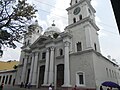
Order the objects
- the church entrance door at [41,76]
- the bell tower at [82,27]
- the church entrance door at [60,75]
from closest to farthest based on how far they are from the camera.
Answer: the bell tower at [82,27] < the church entrance door at [60,75] < the church entrance door at [41,76]

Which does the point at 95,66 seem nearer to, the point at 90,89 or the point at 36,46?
the point at 90,89

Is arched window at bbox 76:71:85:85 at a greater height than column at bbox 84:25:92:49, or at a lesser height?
lesser

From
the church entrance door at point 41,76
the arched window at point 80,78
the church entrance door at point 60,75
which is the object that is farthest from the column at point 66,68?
the church entrance door at point 41,76

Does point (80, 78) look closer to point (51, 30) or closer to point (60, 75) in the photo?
point (60, 75)

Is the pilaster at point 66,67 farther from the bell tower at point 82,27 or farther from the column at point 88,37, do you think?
the column at point 88,37

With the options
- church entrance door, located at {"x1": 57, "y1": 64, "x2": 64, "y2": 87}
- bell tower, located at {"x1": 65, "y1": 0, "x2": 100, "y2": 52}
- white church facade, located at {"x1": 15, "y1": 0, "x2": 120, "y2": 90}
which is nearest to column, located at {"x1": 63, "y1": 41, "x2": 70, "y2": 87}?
white church facade, located at {"x1": 15, "y1": 0, "x2": 120, "y2": 90}

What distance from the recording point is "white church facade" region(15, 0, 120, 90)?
1948cm

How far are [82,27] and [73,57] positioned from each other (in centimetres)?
637

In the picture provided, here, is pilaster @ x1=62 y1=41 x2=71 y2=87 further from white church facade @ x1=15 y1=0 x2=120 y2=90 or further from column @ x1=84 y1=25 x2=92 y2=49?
column @ x1=84 y1=25 x2=92 y2=49

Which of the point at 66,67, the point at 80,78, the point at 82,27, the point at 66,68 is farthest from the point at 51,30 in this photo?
the point at 80,78

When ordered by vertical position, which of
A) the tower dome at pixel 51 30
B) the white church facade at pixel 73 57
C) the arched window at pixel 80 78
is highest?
the tower dome at pixel 51 30

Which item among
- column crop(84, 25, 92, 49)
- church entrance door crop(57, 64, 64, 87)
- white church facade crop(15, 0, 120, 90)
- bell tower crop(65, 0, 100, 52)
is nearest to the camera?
white church facade crop(15, 0, 120, 90)

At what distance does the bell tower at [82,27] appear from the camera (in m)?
21.7

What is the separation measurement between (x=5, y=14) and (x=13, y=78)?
2856 centimetres
